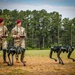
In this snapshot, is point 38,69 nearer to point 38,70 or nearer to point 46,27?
point 38,70

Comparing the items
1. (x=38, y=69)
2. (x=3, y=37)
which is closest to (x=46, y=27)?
(x=3, y=37)

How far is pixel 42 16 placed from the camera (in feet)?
306

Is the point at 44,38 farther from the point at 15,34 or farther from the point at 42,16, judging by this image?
the point at 15,34

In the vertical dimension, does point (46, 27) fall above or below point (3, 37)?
above

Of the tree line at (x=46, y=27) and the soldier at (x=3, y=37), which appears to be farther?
the tree line at (x=46, y=27)

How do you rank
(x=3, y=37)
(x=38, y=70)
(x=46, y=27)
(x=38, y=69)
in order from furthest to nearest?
(x=46, y=27) → (x=3, y=37) → (x=38, y=69) → (x=38, y=70)

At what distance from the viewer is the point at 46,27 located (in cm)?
9175

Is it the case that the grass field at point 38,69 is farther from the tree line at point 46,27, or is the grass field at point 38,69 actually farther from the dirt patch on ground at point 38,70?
the tree line at point 46,27

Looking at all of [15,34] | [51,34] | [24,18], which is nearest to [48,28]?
[51,34]

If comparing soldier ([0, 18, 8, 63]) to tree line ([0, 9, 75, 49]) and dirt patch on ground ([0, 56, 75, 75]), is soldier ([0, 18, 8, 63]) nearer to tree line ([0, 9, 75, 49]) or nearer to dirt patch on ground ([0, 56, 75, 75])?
dirt patch on ground ([0, 56, 75, 75])

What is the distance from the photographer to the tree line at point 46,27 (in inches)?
3457

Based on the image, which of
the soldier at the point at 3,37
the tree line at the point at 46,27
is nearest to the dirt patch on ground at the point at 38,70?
the soldier at the point at 3,37

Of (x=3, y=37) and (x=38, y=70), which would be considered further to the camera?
(x=3, y=37)

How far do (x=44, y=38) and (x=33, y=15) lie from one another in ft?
31.6
